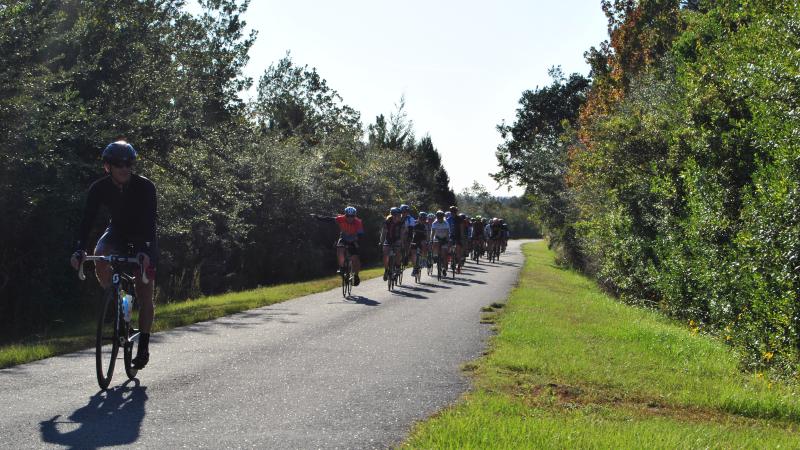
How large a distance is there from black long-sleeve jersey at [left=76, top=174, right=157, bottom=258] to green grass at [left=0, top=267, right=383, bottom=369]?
7.80 feet

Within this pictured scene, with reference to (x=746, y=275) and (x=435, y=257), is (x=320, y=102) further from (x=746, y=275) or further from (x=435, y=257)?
(x=746, y=275)

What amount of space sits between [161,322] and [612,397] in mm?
7275

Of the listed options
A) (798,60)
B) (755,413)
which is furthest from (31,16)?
(755,413)

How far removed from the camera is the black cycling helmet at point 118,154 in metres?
6.88

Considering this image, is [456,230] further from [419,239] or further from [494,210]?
[494,210]

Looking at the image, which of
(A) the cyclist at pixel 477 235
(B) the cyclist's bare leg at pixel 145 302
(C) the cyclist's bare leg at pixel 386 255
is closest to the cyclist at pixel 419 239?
(C) the cyclist's bare leg at pixel 386 255

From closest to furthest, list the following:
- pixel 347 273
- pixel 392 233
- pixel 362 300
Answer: pixel 362 300
pixel 347 273
pixel 392 233

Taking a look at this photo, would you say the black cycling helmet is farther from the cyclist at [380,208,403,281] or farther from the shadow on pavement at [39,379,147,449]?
the cyclist at [380,208,403,281]

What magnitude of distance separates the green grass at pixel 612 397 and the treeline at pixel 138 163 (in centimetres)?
957

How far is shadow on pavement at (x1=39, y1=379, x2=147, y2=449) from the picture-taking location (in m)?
5.25

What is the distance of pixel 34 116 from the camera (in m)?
14.6

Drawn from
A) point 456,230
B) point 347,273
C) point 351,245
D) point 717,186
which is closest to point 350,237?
point 351,245

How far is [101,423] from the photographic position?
5.73 meters

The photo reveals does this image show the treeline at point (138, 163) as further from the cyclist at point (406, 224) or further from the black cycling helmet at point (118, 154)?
the black cycling helmet at point (118, 154)
